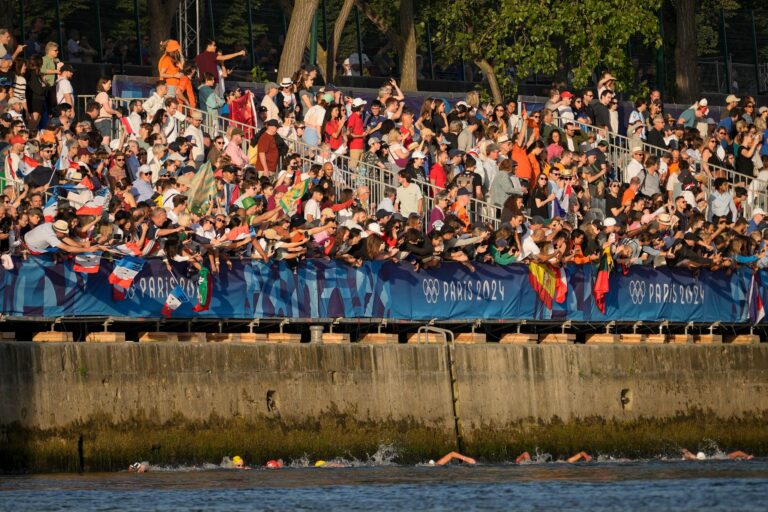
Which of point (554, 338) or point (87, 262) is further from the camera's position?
point (554, 338)

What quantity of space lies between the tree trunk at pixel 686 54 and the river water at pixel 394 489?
1985 centimetres

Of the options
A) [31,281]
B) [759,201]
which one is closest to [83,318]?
[31,281]

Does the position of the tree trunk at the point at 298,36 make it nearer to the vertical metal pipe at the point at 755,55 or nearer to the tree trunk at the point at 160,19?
the tree trunk at the point at 160,19

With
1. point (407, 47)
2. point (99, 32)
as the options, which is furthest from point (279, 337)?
point (99, 32)

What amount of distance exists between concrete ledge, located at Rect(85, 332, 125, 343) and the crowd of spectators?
1.26 m

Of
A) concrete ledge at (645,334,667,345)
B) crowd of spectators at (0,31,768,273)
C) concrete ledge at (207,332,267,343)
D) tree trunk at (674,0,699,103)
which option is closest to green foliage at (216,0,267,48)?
tree trunk at (674,0,699,103)

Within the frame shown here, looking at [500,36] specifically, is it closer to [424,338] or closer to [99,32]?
[99,32]

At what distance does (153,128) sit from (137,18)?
16815mm

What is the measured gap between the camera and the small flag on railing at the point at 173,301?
1123 inches

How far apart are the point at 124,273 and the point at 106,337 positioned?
1144 mm

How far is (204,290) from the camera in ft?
95.0

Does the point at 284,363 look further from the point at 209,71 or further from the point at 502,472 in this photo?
the point at 209,71

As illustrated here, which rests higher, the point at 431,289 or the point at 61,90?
the point at 61,90

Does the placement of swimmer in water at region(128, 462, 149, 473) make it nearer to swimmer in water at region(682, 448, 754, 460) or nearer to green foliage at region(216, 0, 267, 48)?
swimmer in water at region(682, 448, 754, 460)
